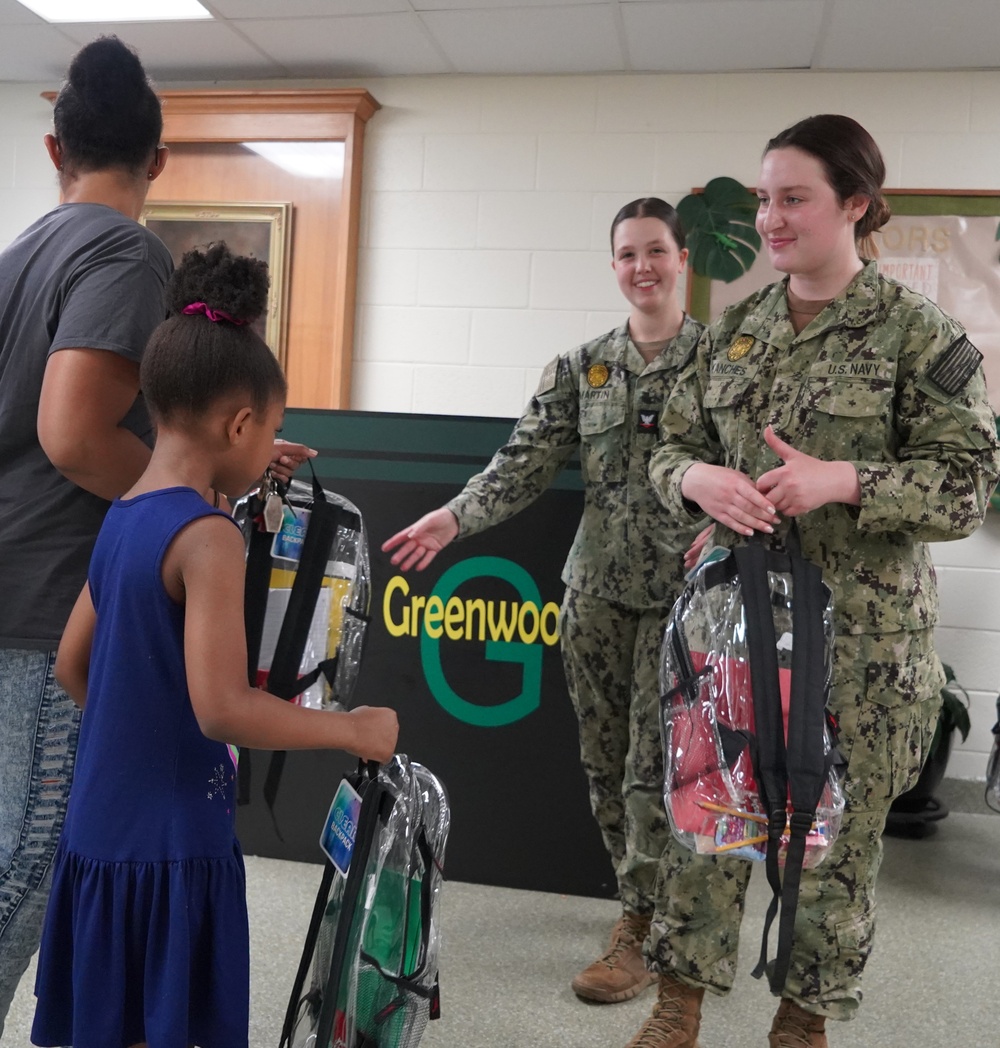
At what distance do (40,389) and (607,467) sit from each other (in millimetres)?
1244

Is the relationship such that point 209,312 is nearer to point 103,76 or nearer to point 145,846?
point 103,76

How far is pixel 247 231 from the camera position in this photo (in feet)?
14.5

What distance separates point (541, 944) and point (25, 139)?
4.11 m

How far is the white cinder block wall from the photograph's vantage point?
3.92m

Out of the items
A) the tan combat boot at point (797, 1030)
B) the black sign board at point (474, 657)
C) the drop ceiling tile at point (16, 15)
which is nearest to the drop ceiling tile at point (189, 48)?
the drop ceiling tile at point (16, 15)

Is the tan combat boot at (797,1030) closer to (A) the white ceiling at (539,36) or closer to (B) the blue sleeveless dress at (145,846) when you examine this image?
(B) the blue sleeveless dress at (145,846)

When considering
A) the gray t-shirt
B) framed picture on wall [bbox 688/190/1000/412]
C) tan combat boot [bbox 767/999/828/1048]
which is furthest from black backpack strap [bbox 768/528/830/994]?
framed picture on wall [bbox 688/190/1000/412]

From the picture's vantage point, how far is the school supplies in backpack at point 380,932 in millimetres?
1279

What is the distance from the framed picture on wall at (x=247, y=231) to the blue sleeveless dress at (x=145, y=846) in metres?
3.33

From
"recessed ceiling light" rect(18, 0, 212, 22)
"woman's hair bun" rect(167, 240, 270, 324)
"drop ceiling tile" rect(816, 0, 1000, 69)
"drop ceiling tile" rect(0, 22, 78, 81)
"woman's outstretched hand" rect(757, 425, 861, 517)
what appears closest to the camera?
"woman's hair bun" rect(167, 240, 270, 324)

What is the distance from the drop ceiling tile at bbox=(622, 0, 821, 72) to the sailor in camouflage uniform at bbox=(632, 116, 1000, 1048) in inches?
86.9

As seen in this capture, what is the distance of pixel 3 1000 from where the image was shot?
138 cm

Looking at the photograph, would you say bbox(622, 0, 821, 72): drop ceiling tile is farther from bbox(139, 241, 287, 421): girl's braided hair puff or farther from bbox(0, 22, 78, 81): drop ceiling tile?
bbox(139, 241, 287, 421): girl's braided hair puff

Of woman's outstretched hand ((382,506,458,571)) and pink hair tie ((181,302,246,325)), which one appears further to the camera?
woman's outstretched hand ((382,506,458,571))
